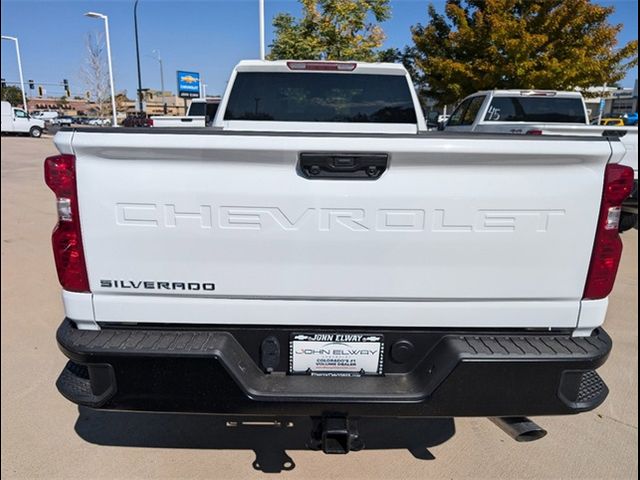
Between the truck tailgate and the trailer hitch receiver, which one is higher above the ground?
the truck tailgate

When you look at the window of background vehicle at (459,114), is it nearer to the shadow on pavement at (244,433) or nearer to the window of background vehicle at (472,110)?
the window of background vehicle at (472,110)

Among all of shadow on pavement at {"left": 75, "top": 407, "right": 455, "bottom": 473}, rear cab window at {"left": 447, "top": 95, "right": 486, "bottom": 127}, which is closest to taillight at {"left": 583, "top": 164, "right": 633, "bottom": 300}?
shadow on pavement at {"left": 75, "top": 407, "right": 455, "bottom": 473}

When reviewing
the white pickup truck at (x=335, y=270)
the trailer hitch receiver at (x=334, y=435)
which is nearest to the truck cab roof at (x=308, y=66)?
the white pickup truck at (x=335, y=270)

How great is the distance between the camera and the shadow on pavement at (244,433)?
2605mm

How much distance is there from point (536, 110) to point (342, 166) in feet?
32.0

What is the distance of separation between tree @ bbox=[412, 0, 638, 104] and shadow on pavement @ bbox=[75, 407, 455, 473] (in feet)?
41.3

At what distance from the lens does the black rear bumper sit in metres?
1.82

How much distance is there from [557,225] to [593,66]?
14.2 m

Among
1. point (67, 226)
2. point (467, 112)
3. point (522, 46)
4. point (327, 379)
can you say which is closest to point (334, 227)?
point (327, 379)

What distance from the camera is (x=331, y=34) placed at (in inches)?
440

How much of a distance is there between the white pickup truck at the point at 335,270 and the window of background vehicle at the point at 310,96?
2406 millimetres

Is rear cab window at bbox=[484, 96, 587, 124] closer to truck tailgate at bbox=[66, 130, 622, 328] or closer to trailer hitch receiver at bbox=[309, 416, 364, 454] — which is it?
truck tailgate at bbox=[66, 130, 622, 328]

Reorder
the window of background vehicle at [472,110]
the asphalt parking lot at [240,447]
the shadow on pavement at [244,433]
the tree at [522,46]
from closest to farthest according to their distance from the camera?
1. the asphalt parking lot at [240,447]
2. the shadow on pavement at [244,433]
3. the window of background vehicle at [472,110]
4. the tree at [522,46]

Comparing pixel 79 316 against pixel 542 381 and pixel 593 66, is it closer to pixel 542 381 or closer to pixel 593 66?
pixel 542 381
